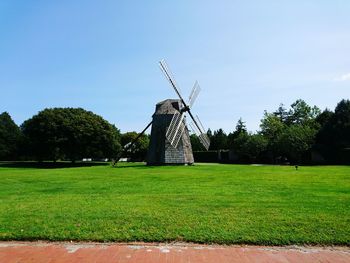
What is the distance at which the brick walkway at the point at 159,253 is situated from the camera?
5570mm

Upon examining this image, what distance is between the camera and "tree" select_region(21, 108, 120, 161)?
166ft

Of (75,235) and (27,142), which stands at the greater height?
(27,142)

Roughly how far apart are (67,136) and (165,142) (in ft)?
50.5

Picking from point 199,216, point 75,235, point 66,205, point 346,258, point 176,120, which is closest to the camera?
point 346,258

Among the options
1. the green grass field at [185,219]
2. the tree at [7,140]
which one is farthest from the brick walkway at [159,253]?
the tree at [7,140]

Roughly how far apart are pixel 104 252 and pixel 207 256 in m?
1.59

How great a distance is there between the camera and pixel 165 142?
4316 cm

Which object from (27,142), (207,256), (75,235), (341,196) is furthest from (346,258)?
(27,142)

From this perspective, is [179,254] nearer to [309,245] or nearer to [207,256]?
[207,256]

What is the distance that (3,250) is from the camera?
6105 mm

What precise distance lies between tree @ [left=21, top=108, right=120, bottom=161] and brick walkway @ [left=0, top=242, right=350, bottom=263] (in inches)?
1789

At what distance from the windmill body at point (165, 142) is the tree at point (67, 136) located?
1088 cm

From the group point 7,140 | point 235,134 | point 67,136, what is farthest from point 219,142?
point 7,140

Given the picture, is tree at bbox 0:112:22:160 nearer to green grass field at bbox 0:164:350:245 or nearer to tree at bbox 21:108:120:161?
tree at bbox 21:108:120:161
